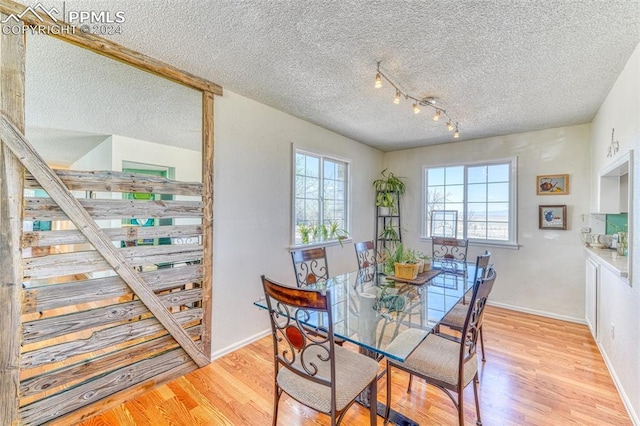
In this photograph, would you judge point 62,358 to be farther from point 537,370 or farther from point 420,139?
point 420,139

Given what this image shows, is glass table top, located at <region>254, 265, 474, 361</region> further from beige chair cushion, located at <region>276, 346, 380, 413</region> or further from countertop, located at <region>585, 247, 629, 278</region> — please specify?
countertop, located at <region>585, 247, 629, 278</region>

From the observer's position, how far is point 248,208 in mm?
2797

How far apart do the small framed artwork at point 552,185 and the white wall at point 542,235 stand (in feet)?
0.17

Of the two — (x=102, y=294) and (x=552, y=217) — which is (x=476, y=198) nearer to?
(x=552, y=217)

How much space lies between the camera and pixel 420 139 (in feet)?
13.7

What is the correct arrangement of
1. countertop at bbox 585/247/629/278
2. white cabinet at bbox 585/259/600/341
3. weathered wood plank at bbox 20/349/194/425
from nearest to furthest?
weathered wood plank at bbox 20/349/194/425
countertop at bbox 585/247/629/278
white cabinet at bbox 585/259/600/341

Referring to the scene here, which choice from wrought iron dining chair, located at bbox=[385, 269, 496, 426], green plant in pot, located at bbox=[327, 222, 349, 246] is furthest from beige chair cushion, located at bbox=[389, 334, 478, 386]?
green plant in pot, located at bbox=[327, 222, 349, 246]

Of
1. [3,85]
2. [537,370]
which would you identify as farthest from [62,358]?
[537,370]

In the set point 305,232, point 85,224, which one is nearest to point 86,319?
point 85,224

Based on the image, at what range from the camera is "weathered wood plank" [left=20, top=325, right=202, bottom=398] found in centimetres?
163

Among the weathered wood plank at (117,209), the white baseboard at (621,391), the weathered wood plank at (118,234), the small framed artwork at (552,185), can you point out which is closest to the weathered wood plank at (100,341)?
the weathered wood plank at (118,234)

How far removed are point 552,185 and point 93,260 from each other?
4.95 meters

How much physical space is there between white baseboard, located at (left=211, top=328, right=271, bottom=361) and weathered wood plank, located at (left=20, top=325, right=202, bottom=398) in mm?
390

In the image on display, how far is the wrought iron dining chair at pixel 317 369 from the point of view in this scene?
124 cm
